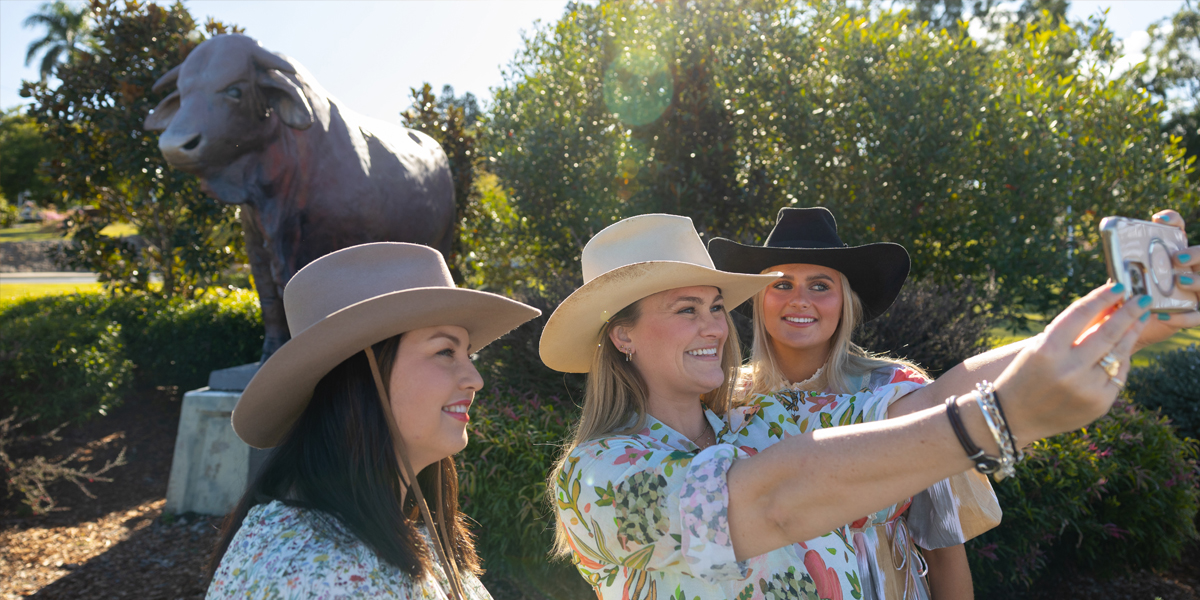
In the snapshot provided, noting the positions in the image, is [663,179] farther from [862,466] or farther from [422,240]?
[862,466]

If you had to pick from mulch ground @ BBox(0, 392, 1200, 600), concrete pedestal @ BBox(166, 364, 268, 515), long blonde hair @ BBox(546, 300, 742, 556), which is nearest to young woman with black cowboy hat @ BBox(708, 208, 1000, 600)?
long blonde hair @ BBox(546, 300, 742, 556)

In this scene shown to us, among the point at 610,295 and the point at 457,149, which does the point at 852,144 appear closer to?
the point at 457,149

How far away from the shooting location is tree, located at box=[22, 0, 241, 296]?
8.40 meters

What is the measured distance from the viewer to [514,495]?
14.9 feet

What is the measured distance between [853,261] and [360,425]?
210 cm

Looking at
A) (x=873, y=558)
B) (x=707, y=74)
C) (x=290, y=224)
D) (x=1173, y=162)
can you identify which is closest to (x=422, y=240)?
(x=290, y=224)

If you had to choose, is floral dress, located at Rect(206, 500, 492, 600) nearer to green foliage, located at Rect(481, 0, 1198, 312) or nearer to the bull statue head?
the bull statue head

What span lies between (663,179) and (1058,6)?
101ft

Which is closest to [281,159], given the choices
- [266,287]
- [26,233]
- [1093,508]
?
[266,287]

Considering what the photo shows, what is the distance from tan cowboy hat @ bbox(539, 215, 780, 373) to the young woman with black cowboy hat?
604 millimetres

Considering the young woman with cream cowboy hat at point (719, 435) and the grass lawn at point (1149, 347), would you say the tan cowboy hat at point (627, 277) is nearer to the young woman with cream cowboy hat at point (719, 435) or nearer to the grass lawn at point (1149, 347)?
the young woman with cream cowboy hat at point (719, 435)

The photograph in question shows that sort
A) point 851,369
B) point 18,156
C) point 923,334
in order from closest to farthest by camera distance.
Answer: point 851,369 → point 923,334 → point 18,156

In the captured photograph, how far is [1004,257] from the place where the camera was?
7.26m

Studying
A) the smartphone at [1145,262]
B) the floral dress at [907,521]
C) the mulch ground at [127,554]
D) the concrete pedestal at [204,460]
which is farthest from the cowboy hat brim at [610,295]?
the concrete pedestal at [204,460]
